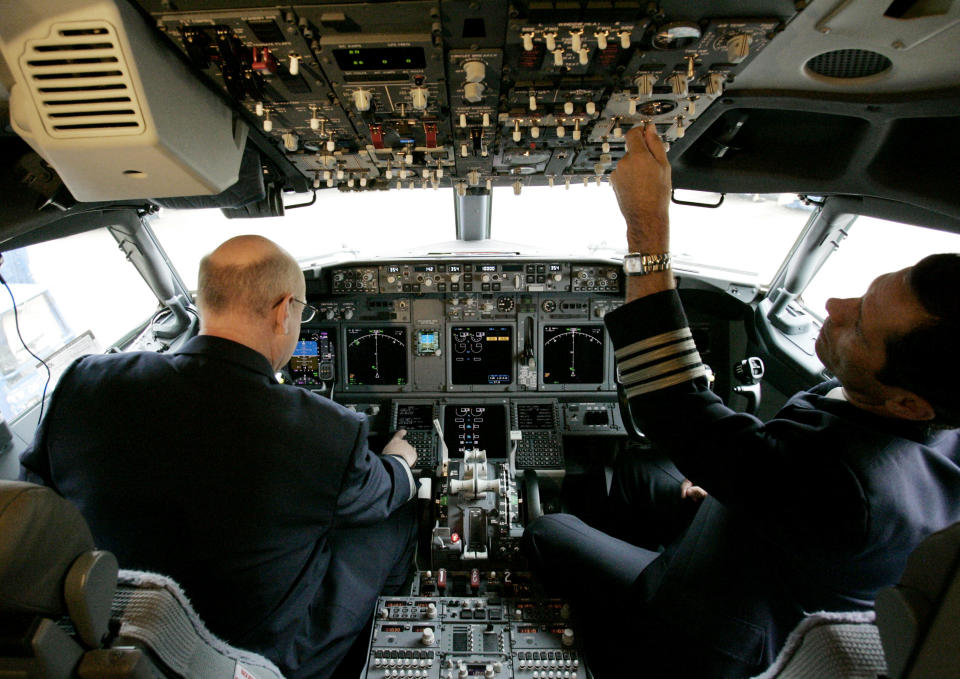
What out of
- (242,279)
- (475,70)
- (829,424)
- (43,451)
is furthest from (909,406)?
(43,451)

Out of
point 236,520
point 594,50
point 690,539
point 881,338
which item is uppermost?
point 594,50

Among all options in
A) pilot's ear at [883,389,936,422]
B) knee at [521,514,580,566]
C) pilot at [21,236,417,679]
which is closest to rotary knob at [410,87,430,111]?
pilot at [21,236,417,679]

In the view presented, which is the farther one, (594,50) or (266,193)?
(266,193)

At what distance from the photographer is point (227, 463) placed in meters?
1.30

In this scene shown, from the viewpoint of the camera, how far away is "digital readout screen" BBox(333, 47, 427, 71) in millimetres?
1202

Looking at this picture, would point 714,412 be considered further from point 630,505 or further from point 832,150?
point 630,505

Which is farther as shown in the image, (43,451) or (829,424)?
(43,451)

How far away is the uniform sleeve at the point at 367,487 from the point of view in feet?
5.08

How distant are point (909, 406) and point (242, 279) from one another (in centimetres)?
171

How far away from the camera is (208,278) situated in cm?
157

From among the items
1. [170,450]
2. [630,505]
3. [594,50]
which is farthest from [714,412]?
[630,505]

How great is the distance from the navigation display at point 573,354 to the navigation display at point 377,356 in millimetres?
934

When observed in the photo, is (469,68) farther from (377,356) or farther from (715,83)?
(377,356)

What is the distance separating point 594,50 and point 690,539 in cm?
133
